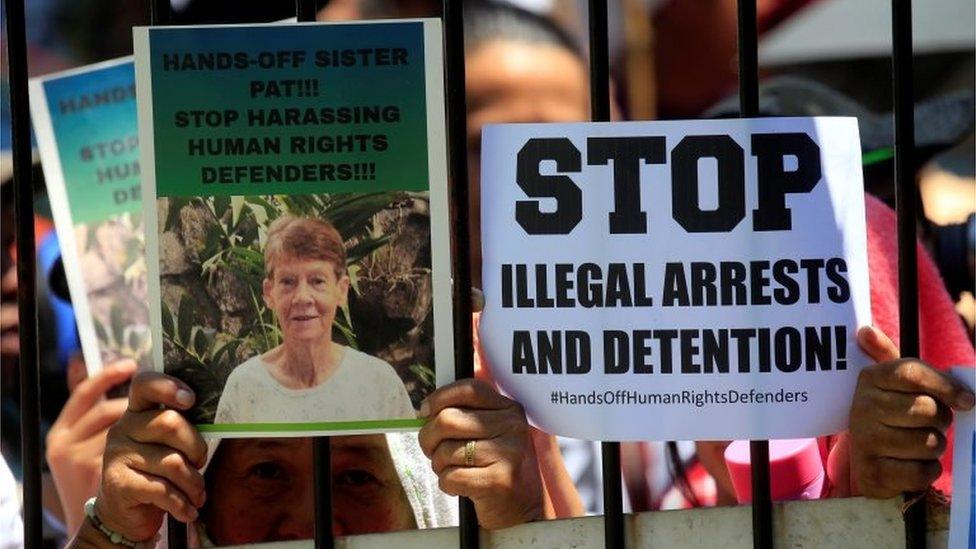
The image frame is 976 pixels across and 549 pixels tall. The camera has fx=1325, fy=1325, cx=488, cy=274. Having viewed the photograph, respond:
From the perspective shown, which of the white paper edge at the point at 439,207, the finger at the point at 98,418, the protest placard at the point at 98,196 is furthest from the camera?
the finger at the point at 98,418

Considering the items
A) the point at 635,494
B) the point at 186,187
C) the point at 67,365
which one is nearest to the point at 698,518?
the point at 186,187

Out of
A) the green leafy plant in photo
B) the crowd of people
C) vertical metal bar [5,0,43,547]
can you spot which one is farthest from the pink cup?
vertical metal bar [5,0,43,547]

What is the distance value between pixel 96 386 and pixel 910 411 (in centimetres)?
241

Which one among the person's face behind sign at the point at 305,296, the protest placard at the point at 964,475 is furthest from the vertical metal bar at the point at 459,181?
the protest placard at the point at 964,475

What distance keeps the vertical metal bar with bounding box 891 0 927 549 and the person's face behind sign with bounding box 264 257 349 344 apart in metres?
0.63

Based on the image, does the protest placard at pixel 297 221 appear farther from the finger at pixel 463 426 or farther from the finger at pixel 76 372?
the finger at pixel 76 372

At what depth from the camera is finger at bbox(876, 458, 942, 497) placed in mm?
1464

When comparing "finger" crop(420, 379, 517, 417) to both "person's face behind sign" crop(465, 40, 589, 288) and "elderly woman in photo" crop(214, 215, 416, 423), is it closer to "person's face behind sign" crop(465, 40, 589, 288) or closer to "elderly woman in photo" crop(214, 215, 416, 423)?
"elderly woman in photo" crop(214, 215, 416, 423)

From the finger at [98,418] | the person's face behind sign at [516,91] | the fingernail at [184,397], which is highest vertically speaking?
Answer: the person's face behind sign at [516,91]

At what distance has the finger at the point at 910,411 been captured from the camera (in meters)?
1.44

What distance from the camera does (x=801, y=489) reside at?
5.88 ft

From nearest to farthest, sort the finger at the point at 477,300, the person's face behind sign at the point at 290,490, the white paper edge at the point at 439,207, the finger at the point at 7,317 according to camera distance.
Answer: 1. the white paper edge at the point at 439,207
2. the finger at the point at 477,300
3. the person's face behind sign at the point at 290,490
4. the finger at the point at 7,317

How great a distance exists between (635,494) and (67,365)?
1654mm

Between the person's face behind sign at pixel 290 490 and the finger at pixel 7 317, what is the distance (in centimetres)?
226
